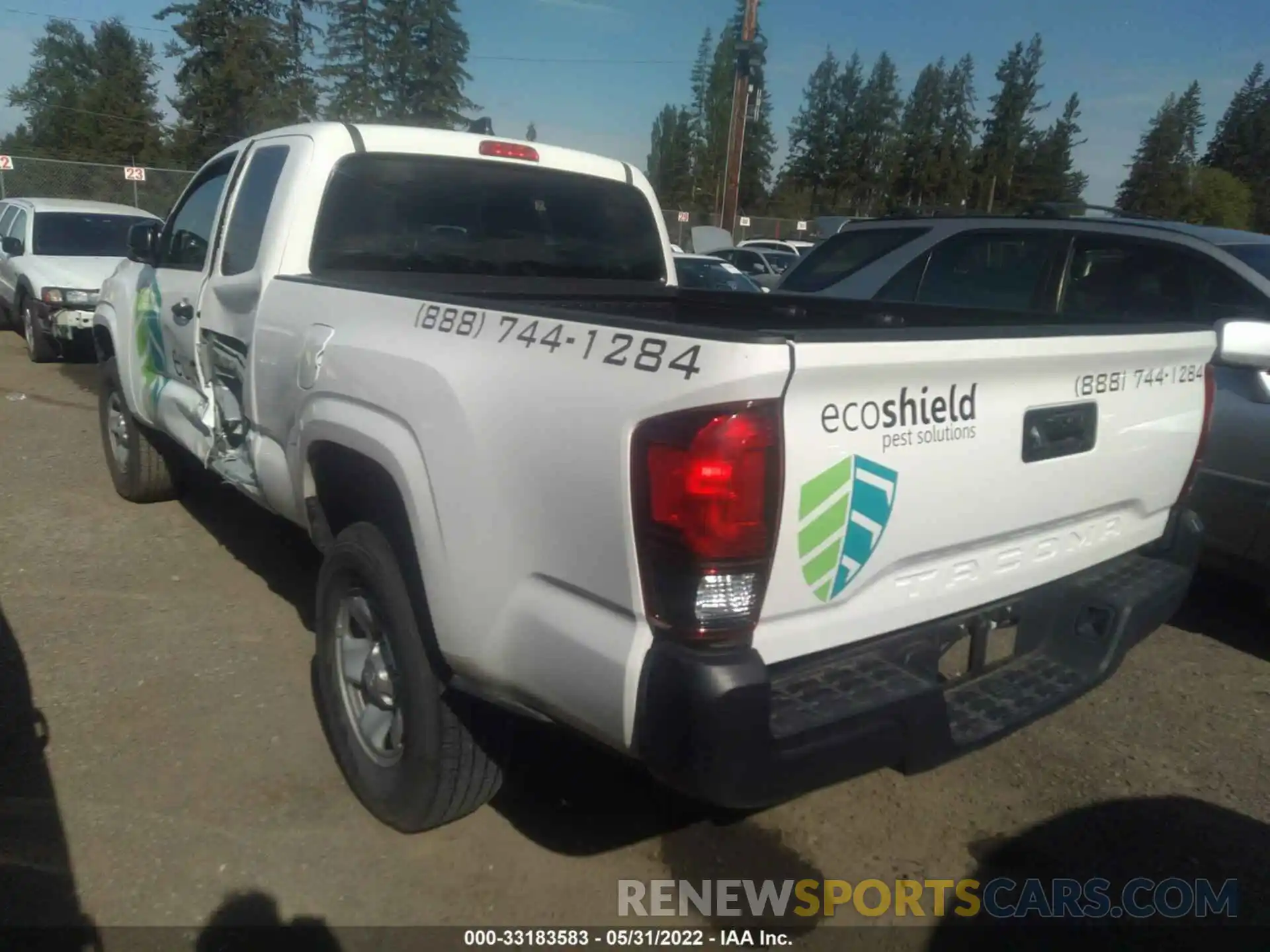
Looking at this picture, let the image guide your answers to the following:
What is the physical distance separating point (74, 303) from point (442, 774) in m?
9.67

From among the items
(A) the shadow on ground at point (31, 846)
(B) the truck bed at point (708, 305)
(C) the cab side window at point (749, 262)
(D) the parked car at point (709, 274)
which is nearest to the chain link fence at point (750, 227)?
(C) the cab side window at point (749, 262)

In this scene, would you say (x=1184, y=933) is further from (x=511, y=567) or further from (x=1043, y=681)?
(x=511, y=567)

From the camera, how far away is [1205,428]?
312 cm

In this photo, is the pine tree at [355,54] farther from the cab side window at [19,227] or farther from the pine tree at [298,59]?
the cab side window at [19,227]

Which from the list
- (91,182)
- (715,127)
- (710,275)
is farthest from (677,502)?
(715,127)

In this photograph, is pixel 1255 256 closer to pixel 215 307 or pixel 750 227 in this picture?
pixel 215 307

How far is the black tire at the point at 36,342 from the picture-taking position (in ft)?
35.4

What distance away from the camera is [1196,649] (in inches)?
179

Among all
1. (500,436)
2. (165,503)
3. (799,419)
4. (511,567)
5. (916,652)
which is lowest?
(165,503)

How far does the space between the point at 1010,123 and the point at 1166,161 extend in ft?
34.3

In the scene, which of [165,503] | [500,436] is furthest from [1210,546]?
[165,503]

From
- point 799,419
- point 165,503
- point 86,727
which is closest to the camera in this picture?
point 799,419

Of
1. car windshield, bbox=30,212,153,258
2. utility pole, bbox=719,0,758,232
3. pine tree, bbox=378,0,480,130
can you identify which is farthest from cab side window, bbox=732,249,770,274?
pine tree, bbox=378,0,480,130

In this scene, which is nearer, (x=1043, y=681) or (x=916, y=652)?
(x=916, y=652)
